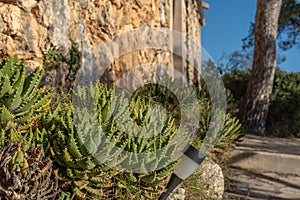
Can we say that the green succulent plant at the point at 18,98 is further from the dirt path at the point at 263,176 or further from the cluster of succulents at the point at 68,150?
the dirt path at the point at 263,176

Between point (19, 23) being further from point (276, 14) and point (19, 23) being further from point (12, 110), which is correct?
point (276, 14)

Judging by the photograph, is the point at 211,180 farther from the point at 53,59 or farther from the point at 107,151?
the point at 53,59

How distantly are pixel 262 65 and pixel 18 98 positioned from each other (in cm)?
657

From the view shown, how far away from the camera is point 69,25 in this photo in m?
3.86

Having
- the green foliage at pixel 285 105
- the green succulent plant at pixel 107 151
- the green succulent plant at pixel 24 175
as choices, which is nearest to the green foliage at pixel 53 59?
the green succulent plant at pixel 107 151

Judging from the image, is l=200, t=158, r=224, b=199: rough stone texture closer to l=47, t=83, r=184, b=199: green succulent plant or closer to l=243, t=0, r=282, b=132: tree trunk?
l=47, t=83, r=184, b=199: green succulent plant

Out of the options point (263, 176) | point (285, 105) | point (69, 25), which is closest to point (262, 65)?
point (285, 105)

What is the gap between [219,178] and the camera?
2.91 metres

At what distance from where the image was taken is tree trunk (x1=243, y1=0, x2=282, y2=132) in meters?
7.18

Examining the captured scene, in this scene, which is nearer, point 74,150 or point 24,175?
point 24,175

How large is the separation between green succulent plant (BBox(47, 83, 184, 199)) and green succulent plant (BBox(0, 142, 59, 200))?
12 centimetres

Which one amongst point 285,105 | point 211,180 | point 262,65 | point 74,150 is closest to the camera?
point 74,150

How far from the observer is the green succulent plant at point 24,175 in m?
1.28

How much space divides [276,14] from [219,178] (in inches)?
215
